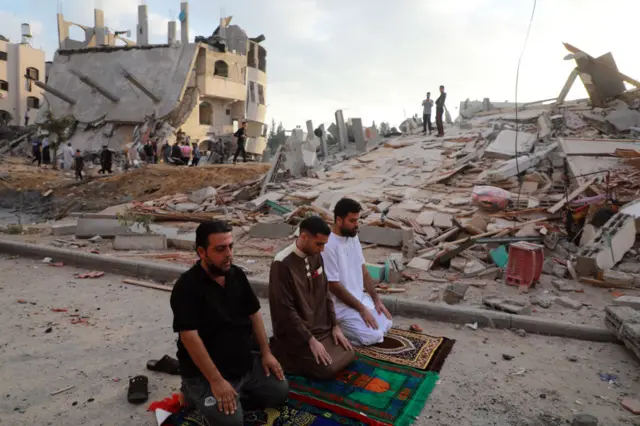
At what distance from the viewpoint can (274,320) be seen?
13.0 ft

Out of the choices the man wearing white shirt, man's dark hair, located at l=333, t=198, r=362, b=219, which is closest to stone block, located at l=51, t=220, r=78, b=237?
the man wearing white shirt

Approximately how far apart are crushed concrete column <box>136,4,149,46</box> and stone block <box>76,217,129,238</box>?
104ft

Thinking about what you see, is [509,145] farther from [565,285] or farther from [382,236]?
[565,285]

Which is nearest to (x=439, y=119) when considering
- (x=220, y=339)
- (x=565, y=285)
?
(x=565, y=285)

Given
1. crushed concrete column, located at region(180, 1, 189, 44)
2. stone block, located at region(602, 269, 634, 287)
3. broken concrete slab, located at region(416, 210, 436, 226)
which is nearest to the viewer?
stone block, located at region(602, 269, 634, 287)

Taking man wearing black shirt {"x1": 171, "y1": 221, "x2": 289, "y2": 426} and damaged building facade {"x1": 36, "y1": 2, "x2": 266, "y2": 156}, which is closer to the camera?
man wearing black shirt {"x1": 171, "y1": 221, "x2": 289, "y2": 426}

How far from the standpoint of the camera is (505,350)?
15.5 ft

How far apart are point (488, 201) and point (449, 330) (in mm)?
5667

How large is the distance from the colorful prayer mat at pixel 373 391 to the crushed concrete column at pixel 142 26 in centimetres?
3912

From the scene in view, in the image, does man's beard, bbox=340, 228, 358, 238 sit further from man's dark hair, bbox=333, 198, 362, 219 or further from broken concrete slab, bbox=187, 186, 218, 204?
broken concrete slab, bbox=187, 186, 218, 204

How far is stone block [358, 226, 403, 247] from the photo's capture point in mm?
8955

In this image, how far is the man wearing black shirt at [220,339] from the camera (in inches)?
118

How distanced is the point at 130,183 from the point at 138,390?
1721 centimetres

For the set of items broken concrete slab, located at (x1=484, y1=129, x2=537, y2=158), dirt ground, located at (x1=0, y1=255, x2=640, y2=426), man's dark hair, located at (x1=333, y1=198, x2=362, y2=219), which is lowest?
dirt ground, located at (x1=0, y1=255, x2=640, y2=426)
